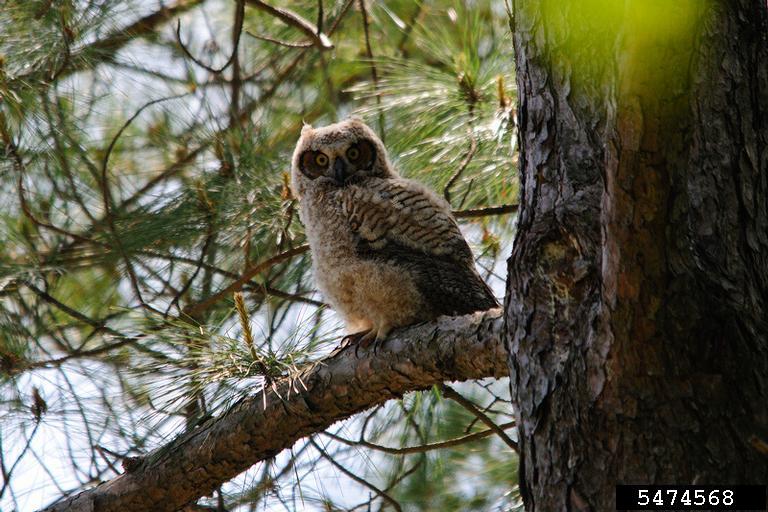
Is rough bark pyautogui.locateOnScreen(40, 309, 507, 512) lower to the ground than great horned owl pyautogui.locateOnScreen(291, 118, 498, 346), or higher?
lower

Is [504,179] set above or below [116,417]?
above

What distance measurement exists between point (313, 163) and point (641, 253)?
193 centimetres

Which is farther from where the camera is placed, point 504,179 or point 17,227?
point 17,227

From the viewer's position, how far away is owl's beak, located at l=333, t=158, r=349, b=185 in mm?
3062

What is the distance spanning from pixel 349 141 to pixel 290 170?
1.34 feet

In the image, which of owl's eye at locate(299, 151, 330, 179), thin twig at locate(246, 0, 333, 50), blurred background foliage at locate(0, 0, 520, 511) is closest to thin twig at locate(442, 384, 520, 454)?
blurred background foliage at locate(0, 0, 520, 511)

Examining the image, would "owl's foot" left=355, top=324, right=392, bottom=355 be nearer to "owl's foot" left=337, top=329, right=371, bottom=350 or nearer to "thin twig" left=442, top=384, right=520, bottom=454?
"owl's foot" left=337, top=329, right=371, bottom=350

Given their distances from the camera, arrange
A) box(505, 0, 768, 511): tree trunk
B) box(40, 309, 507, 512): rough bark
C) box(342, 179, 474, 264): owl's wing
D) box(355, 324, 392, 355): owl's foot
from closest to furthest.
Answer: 1. box(505, 0, 768, 511): tree trunk
2. box(40, 309, 507, 512): rough bark
3. box(355, 324, 392, 355): owl's foot
4. box(342, 179, 474, 264): owl's wing

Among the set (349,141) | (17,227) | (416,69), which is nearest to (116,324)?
(17,227)

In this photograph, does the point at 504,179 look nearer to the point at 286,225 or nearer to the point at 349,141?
the point at 349,141

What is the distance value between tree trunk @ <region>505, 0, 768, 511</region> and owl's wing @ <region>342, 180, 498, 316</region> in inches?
32.3

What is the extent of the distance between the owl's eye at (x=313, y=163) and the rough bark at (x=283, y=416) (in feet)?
3.10

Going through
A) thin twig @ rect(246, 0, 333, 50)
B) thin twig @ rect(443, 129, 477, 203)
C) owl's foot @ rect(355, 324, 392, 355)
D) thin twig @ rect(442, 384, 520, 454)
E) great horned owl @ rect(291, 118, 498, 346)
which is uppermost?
thin twig @ rect(246, 0, 333, 50)

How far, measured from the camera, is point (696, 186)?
1.57 m
